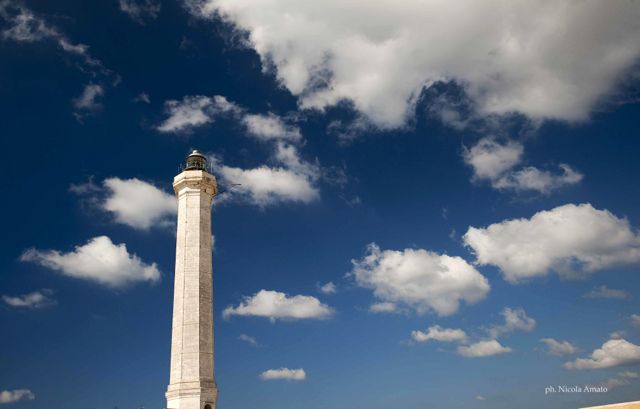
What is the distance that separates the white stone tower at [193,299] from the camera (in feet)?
129

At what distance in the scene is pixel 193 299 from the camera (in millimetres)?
42094

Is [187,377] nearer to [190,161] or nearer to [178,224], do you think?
[178,224]

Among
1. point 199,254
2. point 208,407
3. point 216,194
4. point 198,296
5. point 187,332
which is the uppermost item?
point 216,194

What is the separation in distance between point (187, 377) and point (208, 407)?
266 cm

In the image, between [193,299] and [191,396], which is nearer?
[191,396]

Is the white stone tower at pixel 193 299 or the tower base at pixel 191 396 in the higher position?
the white stone tower at pixel 193 299

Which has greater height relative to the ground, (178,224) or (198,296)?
(178,224)

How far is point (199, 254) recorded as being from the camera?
43750mm

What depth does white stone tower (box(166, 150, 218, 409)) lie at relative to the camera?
3941 centimetres

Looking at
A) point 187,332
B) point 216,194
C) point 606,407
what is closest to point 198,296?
point 187,332

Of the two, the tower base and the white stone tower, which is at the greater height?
the white stone tower

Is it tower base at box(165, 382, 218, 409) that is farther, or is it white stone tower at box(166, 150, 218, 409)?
white stone tower at box(166, 150, 218, 409)

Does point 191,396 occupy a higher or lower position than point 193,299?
lower

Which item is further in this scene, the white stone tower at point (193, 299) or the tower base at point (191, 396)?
the white stone tower at point (193, 299)
